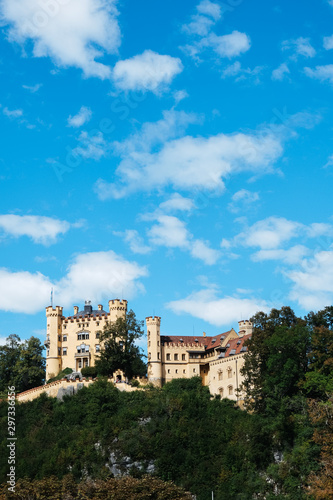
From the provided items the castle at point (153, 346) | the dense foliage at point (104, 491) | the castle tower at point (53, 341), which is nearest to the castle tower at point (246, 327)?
the castle at point (153, 346)

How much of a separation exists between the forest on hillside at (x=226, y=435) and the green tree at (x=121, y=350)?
28.9ft

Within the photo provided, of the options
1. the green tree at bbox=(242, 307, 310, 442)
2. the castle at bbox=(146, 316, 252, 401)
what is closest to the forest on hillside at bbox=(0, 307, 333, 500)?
the green tree at bbox=(242, 307, 310, 442)

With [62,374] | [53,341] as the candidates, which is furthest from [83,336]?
[62,374]

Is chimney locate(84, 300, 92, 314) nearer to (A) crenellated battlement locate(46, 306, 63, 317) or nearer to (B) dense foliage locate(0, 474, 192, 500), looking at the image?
(A) crenellated battlement locate(46, 306, 63, 317)

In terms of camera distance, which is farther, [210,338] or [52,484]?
[210,338]

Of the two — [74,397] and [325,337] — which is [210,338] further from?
[325,337]

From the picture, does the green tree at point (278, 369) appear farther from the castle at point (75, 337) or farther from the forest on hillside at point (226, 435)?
the castle at point (75, 337)

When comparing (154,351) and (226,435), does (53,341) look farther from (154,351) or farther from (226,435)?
(226,435)

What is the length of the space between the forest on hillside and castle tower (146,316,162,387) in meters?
11.3

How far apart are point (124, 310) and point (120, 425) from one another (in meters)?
24.8

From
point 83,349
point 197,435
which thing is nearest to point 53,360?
point 83,349

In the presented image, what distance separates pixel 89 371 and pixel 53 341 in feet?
31.7

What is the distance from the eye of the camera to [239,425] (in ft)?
249

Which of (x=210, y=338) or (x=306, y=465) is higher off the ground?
(x=210, y=338)
